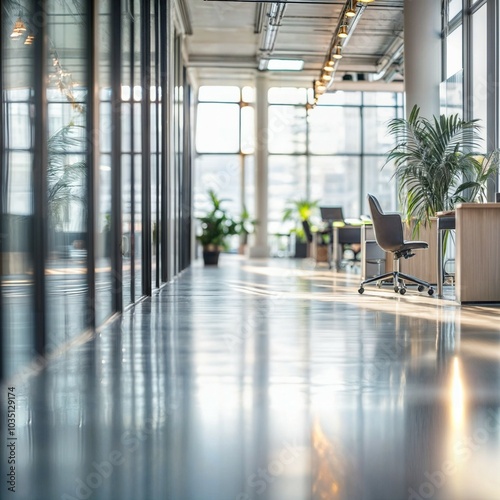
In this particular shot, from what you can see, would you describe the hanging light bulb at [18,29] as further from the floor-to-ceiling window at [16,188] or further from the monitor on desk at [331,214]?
the monitor on desk at [331,214]

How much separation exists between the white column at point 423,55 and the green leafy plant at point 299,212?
8553 mm

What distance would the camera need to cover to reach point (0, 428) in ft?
7.64

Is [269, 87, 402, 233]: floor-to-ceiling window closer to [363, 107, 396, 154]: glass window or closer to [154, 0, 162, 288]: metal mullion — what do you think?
[363, 107, 396, 154]: glass window

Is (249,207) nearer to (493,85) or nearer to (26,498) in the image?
(493,85)

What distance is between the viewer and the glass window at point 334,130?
19.5 metres

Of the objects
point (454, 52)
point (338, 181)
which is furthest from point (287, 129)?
point (454, 52)

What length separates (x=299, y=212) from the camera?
18859 mm

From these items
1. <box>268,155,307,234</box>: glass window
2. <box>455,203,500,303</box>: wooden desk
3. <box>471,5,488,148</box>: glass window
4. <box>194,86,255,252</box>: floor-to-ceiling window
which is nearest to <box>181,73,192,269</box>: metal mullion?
<box>194,86,255,252</box>: floor-to-ceiling window

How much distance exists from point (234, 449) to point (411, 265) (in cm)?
727

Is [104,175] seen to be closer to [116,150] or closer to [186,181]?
[116,150]

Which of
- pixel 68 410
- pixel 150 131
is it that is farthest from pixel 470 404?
pixel 150 131

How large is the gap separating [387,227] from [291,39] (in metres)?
7.36

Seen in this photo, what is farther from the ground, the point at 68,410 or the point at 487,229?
the point at 487,229

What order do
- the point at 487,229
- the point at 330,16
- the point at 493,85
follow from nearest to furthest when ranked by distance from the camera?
the point at 487,229 → the point at 493,85 → the point at 330,16
